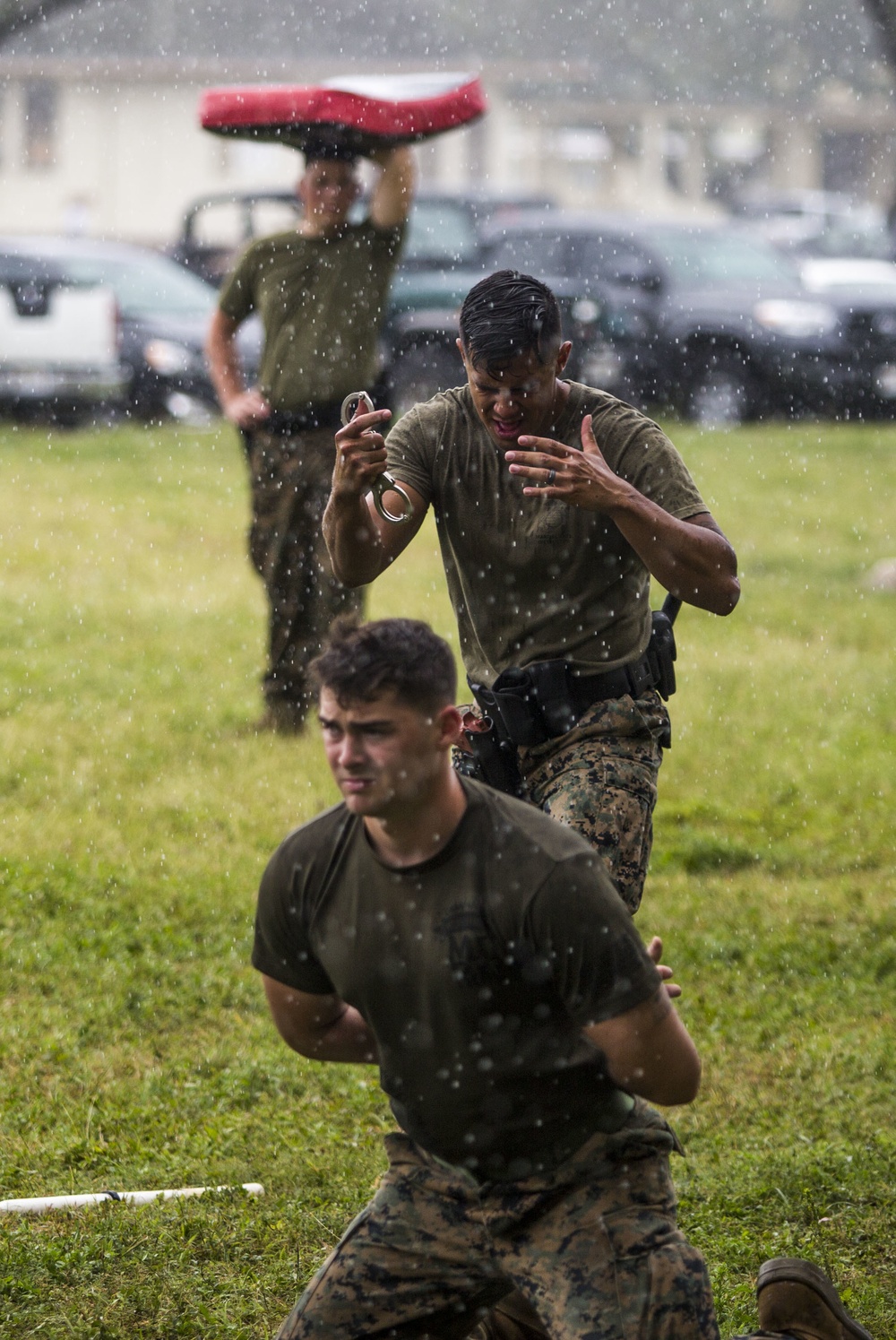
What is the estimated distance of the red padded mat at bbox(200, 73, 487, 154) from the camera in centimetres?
720

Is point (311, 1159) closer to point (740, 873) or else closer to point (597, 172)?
point (740, 873)

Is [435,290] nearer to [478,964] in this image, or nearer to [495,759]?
[495,759]

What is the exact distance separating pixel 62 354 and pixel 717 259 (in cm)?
654

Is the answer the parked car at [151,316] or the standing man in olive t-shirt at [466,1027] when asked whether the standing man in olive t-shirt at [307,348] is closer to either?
the standing man in olive t-shirt at [466,1027]

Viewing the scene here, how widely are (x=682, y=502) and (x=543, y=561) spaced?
0.33 meters

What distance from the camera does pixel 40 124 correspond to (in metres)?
43.2

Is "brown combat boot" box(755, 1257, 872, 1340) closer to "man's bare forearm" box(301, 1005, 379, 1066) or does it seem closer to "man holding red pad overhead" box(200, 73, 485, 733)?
"man's bare forearm" box(301, 1005, 379, 1066)

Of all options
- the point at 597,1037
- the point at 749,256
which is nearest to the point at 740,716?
the point at 597,1037

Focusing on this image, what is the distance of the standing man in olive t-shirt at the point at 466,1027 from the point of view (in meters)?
2.89

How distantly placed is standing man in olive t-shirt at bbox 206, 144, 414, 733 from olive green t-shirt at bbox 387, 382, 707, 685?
3.45m

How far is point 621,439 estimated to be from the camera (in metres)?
3.97

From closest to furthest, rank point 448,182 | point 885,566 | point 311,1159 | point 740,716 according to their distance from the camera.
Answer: point 311,1159, point 740,716, point 885,566, point 448,182

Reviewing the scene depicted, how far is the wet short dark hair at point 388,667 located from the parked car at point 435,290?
11575 millimetres

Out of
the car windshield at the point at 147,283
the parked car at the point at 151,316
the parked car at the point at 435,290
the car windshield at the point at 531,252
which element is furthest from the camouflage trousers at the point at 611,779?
the car windshield at the point at 531,252
